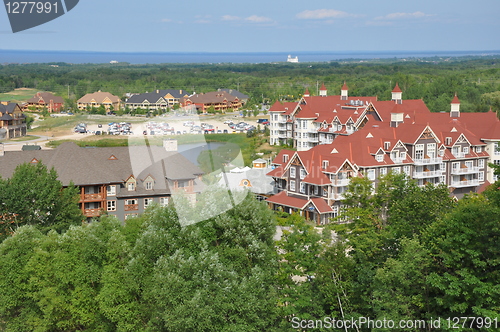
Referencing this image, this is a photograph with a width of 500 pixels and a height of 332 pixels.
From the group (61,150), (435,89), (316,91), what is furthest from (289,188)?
(316,91)

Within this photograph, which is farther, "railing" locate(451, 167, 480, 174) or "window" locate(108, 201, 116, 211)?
"railing" locate(451, 167, 480, 174)

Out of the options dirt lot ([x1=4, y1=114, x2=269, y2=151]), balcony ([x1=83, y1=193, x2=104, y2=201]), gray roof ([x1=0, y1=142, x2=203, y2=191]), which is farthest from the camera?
dirt lot ([x1=4, y1=114, x2=269, y2=151])

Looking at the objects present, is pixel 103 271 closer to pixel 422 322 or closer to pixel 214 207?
pixel 214 207

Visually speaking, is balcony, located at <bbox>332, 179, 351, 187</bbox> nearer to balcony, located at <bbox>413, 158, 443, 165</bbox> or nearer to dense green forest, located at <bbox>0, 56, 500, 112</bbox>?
balcony, located at <bbox>413, 158, 443, 165</bbox>

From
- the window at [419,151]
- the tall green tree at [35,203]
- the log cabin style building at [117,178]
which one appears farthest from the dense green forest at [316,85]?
the tall green tree at [35,203]

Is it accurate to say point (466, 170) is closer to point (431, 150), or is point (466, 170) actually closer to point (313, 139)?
point (431, 150)

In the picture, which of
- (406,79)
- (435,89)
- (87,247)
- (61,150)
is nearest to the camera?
(87,247)

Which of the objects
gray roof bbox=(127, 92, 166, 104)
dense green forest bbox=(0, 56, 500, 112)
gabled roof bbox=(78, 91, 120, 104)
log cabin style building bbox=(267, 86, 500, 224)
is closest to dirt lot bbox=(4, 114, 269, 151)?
gray roof bbox=(127, 92, 166, 104)
